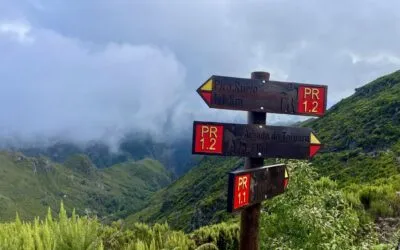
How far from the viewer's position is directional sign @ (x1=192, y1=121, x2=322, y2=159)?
6.80 m

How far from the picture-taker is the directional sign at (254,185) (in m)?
6.29

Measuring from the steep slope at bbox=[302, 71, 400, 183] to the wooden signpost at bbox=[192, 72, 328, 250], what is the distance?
2977cm

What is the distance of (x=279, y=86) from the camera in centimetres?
752

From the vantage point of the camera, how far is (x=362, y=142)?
63.2 meters

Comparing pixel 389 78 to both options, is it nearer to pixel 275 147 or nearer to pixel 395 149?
pixel 395 149

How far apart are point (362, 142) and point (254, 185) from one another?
59668 mm

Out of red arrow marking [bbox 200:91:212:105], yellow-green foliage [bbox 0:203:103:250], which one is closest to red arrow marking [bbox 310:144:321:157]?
red arrow marking [bbox 200:91:212:105]

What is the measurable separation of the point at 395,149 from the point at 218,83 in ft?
150

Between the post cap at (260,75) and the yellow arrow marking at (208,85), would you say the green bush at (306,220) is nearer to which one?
the post cap at (260,75)

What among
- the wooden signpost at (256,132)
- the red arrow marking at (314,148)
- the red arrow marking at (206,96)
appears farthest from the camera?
the red arrow marking at (314,148)

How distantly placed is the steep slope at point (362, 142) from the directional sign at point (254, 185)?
29.7 m

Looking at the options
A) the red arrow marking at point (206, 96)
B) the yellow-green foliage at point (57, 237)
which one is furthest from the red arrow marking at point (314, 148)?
the yellow-green foliage at point (57, 237)

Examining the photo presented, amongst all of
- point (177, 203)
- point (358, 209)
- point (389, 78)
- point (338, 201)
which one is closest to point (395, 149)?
point (358, 209)

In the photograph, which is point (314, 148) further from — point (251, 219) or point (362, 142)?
point (362, 142)
